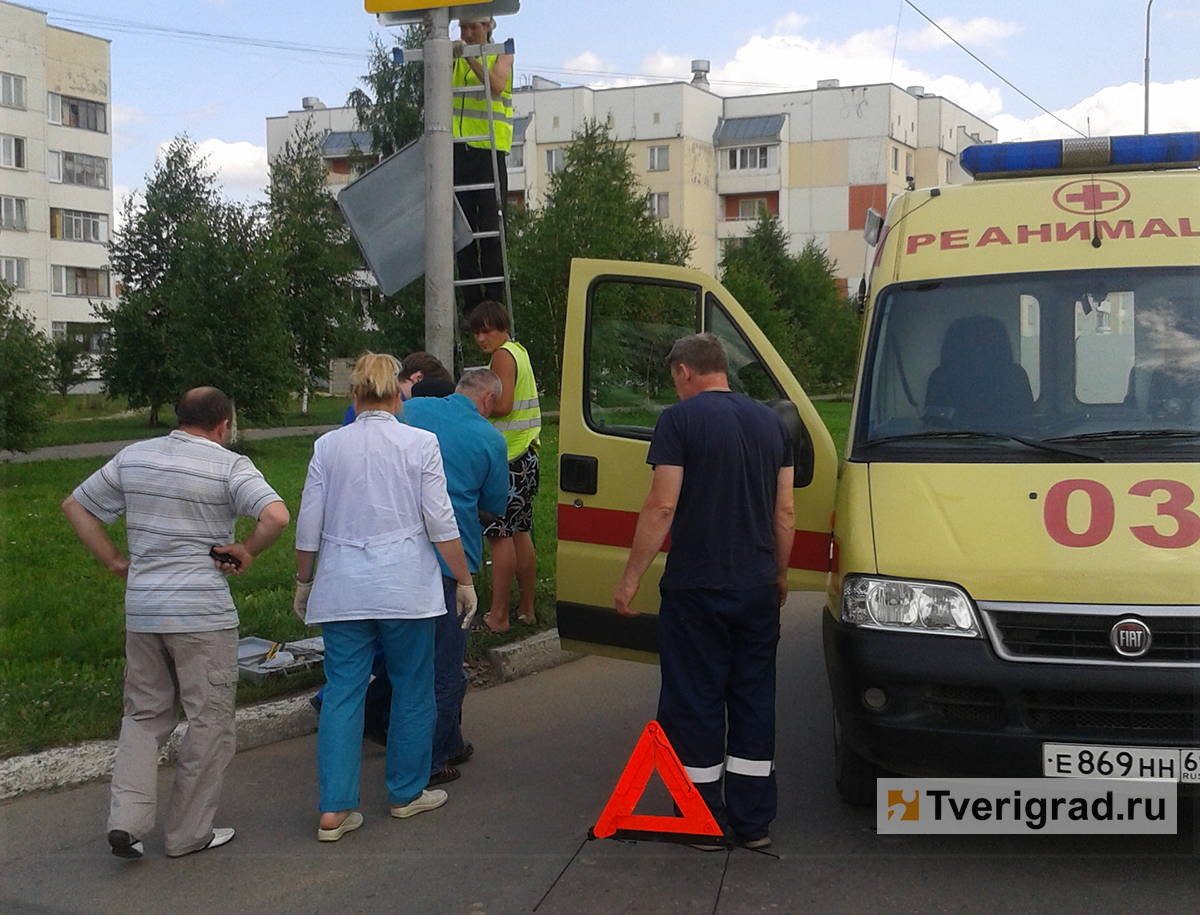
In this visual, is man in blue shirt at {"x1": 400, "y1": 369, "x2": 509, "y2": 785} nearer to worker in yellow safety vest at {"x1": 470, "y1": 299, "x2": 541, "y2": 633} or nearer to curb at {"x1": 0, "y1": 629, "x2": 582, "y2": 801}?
curb at {"x1": 0, "y1": 629, "x2": 582, "y2": 801}

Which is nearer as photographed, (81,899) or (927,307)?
(81,899)

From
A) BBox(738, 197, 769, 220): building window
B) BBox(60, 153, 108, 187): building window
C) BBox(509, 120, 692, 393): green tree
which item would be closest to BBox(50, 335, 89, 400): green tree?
BBox(509, 120, 692, 393): green tree

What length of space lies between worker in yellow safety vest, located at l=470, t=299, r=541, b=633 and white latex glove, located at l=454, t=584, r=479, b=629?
1608 mm

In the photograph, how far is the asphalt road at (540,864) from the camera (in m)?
4.03

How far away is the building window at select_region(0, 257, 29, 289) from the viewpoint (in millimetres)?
55341

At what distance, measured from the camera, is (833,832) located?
4.65m

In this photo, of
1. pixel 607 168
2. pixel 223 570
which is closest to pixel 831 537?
pixel 223 570

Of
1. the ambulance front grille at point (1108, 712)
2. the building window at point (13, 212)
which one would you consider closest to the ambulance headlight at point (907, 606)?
the ambulance front grille at point (1108, 712)

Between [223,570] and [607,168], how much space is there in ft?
94.1

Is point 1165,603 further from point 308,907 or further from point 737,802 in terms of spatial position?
point 308,907

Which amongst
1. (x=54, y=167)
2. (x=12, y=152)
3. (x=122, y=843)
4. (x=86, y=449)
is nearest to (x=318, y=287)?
(x=86, y=449)

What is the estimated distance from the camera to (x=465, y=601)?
4.94 m

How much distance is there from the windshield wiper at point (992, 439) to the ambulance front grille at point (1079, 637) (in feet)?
2.29

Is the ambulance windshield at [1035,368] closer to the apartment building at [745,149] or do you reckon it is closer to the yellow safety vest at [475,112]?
the yellow safety vest at [475,112]
